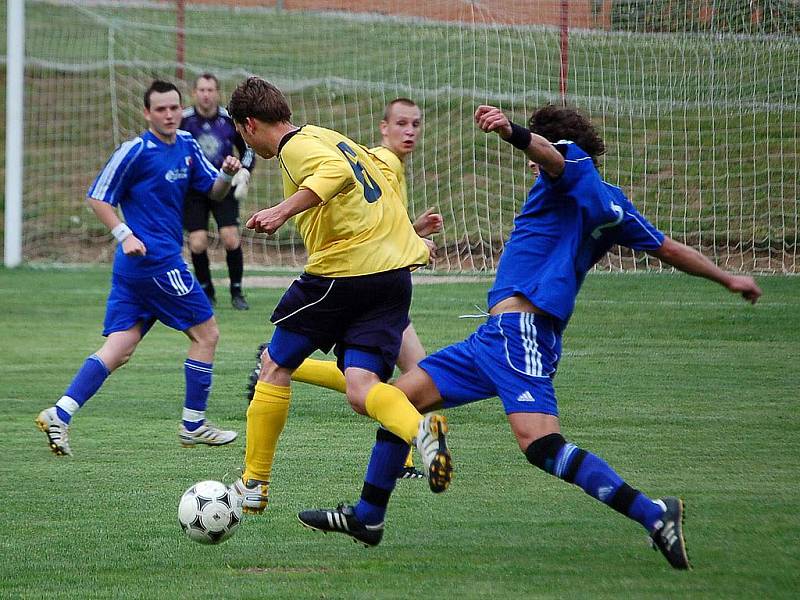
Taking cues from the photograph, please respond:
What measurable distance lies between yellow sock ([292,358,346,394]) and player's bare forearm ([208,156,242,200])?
1.16 metres

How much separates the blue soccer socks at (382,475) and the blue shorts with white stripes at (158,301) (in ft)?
8.03

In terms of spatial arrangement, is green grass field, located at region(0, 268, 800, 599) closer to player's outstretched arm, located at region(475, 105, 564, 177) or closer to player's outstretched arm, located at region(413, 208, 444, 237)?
player's outstretched arm, located at region(413, 208, 444, 237)

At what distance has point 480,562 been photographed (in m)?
4.32

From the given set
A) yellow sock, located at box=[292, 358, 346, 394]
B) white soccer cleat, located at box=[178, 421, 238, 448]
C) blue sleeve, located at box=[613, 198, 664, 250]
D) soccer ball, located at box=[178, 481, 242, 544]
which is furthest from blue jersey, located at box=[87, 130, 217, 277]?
blue sleeve, located at box=[613, 198, 664, 250]

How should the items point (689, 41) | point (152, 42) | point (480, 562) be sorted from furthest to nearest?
point (152, 42) < point (689, 41) < point (480, 562)

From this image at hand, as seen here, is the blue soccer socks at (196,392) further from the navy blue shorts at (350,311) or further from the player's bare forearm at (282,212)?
the player's bare forearm at (282,212)

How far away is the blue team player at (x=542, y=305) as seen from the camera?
4250 mm

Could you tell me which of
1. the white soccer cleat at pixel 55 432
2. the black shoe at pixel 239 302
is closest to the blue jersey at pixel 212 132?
the black shoe at pixel 239 302

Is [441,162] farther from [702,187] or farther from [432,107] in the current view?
[702,187]

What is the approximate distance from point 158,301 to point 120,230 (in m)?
0.47

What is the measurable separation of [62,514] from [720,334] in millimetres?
6775

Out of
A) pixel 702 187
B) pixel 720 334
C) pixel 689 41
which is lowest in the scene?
pixel 720 334

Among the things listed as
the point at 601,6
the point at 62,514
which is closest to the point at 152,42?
the point at 601,6

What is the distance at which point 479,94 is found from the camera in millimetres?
15023
